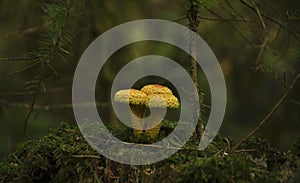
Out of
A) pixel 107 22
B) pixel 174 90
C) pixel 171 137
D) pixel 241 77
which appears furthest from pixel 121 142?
pixel 241 77

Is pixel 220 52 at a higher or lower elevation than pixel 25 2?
lower

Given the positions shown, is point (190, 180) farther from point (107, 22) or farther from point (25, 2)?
point (25, 2)

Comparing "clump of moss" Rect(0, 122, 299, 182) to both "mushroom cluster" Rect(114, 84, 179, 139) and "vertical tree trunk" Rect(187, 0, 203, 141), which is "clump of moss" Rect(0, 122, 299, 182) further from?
"vertical tree trunk" Rect(187, 0, 203, 141)

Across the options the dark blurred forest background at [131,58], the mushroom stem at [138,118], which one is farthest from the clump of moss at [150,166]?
the dark blurred forest background at [131,58]

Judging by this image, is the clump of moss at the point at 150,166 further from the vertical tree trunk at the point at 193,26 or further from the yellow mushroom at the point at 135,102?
the vertical tree trunk at the point at 193,26

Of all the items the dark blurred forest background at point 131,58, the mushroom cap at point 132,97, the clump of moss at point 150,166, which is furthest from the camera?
the dark blurred forest background at point 131,58

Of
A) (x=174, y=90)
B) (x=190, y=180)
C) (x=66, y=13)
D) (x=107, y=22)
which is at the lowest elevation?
(x=190, y=180)

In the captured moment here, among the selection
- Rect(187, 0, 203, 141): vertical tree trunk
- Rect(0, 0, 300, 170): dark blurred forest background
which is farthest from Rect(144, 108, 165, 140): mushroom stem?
Rect(0, 0, 300, 170): dark blurred forest background
